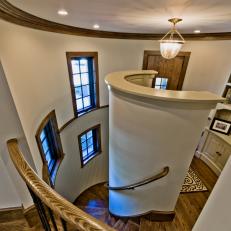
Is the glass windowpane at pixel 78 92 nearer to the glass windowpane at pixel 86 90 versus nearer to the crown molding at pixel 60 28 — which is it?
the glass windowpane at pixel 86 90

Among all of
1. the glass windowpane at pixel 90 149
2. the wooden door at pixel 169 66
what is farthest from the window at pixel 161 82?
the glass windowpane at pixel 90 149

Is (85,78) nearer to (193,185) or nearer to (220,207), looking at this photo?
(193,185)

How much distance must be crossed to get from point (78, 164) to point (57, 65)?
105 inches

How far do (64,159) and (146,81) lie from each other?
2549 mm

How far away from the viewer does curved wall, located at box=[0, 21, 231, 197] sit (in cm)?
179

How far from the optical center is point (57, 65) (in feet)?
9.55

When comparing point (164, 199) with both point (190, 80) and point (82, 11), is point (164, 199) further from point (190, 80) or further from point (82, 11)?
point (190, 80)

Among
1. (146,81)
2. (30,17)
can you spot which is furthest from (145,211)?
(30,17)

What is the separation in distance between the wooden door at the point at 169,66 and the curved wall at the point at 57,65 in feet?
0.49

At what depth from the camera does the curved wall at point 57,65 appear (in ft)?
5.89

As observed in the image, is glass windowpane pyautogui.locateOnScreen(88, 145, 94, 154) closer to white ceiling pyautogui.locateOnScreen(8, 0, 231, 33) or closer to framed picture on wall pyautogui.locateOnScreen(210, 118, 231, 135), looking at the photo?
framed picture on wall pyautogui.locateOnScreen(210, 118, 231, 135)

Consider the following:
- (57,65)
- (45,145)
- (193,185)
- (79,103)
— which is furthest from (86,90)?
(193,185)

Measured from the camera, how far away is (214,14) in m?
Result: 2.02

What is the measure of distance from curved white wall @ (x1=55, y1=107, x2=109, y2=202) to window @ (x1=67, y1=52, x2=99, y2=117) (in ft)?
0.94
